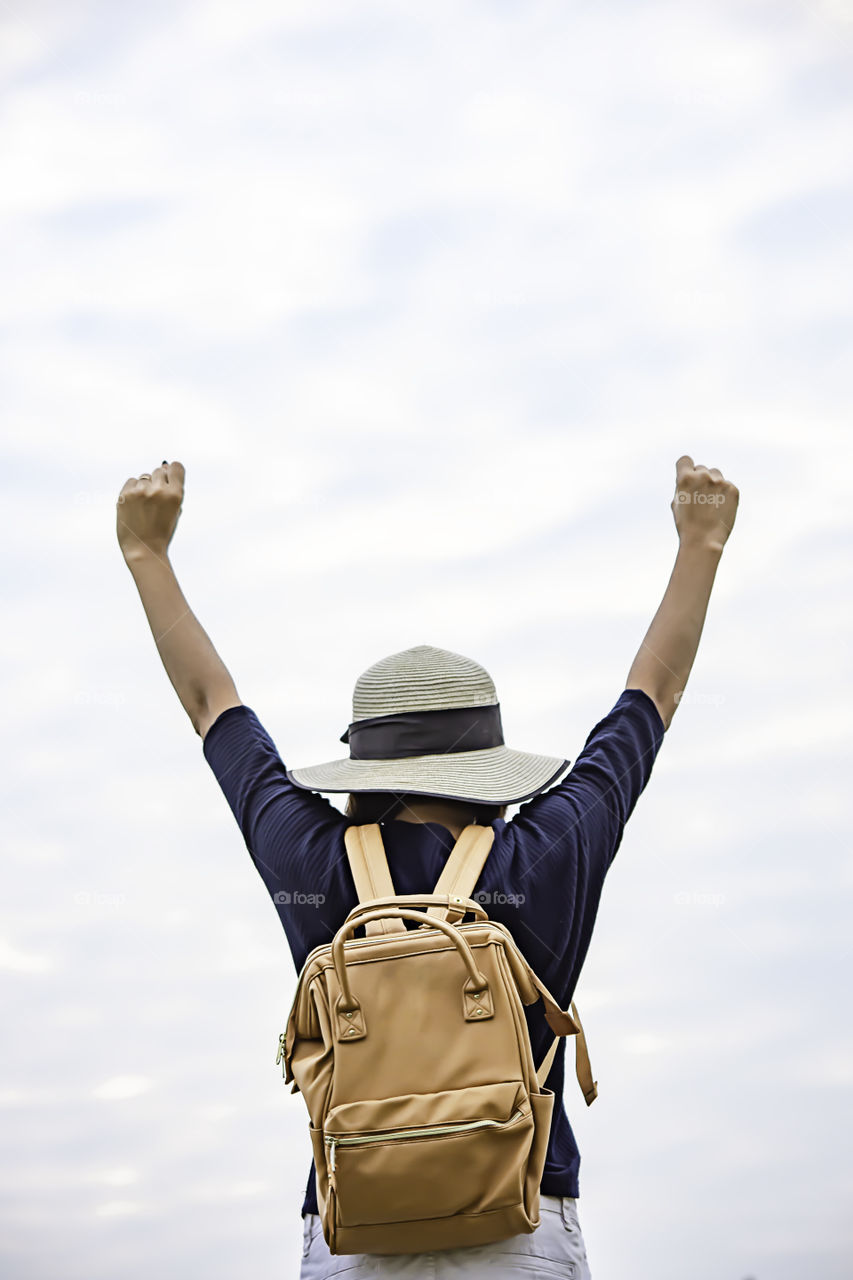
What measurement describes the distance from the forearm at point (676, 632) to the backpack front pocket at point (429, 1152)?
37.8 inches

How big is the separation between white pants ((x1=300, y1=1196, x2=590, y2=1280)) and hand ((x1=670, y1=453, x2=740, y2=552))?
1410 millimetres

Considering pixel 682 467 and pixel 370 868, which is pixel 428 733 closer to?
pixel 370 868

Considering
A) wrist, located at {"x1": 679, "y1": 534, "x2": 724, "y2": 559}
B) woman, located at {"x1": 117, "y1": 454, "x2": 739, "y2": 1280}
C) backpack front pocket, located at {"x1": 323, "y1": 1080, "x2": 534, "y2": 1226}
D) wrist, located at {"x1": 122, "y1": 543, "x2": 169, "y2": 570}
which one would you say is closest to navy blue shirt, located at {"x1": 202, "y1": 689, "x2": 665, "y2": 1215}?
woman, located at {"x1": 117, "y1": 454, "x2": 739, "y2": 1280}

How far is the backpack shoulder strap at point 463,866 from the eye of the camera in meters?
2.17

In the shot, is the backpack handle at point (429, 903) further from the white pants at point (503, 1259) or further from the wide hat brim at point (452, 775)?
the white pants at point (503, 1259)

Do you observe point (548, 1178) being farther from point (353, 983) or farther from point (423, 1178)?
point (353, 983)

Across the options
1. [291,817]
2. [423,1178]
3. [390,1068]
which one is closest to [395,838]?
[291,817]

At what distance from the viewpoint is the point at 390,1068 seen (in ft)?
6.78

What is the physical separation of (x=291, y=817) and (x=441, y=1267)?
0.81 metres

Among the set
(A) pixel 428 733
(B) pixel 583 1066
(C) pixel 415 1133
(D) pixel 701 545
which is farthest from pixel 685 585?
(C) pixel 415 1133

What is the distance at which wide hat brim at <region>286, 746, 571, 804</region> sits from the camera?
232 cm

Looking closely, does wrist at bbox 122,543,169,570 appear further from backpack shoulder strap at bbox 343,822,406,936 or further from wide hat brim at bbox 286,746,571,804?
backpack shoulder strap at bbox 343,822,406,936

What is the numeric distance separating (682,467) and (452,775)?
41.0 inches

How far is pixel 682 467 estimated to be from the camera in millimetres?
3002
